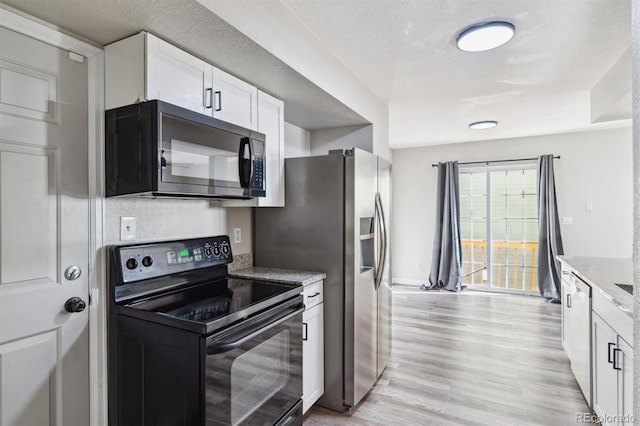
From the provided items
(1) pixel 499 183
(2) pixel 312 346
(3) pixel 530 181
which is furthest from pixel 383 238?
(3) pixel 530 181

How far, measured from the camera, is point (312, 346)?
2238mm

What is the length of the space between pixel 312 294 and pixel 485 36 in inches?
72.4

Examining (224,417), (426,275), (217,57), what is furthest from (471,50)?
(426,275)

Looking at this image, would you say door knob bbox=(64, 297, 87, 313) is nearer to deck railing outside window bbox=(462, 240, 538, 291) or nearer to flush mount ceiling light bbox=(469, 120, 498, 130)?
flush mount ceiling light bbox=(469, 120, 498, 130)

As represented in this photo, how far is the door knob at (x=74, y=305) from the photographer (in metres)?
1.52

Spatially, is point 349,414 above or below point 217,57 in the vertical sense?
below

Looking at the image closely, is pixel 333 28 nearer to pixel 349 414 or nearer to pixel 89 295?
pixel 89 295

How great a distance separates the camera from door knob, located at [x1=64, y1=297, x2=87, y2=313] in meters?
1.52

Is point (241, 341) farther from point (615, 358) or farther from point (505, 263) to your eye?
point (505, 263)

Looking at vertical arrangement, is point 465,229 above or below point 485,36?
below

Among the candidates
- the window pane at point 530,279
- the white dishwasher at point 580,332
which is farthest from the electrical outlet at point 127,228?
the window pane at point 530,279

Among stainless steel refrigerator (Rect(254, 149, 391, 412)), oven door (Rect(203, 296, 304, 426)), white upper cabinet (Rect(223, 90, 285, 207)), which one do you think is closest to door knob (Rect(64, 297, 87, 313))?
oven door (Rect(203, 296, 304, 426))

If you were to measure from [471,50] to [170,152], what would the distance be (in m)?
1.90

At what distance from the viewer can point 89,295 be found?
A: 1604mm
